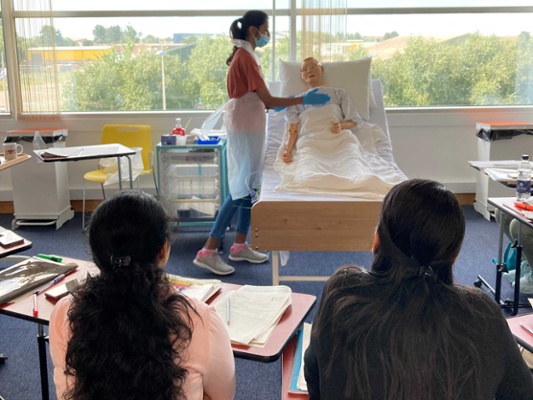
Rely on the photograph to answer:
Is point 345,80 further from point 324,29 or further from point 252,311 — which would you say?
point 252,311

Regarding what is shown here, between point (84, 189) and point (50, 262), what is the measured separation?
9.38ft

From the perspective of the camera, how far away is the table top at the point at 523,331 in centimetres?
148

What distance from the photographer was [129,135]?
185 inches

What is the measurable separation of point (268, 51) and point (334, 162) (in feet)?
6.24

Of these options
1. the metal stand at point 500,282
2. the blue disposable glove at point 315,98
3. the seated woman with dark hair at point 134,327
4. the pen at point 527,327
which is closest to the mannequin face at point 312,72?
the blue disposable glove at point 315,98

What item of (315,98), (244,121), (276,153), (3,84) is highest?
(3,84)

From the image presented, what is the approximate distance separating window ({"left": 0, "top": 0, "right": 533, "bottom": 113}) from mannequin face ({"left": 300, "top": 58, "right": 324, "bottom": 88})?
829 mm

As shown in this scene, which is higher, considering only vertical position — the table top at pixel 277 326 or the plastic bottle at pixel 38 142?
the plastic bottle at pixel 38 142

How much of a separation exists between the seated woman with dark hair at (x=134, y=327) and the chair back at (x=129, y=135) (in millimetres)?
3533

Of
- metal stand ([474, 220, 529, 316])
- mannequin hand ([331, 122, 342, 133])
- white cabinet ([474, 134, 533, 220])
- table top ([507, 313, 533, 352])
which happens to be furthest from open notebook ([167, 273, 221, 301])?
white cabinet ([474, 134, 533, 220])

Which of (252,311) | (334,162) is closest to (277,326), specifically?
(252,311)

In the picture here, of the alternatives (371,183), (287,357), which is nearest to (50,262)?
(287,357)

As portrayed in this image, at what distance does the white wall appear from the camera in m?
4.88

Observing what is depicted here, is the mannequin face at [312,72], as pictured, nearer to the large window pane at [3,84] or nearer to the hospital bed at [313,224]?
the hospital bed at [313,224]
